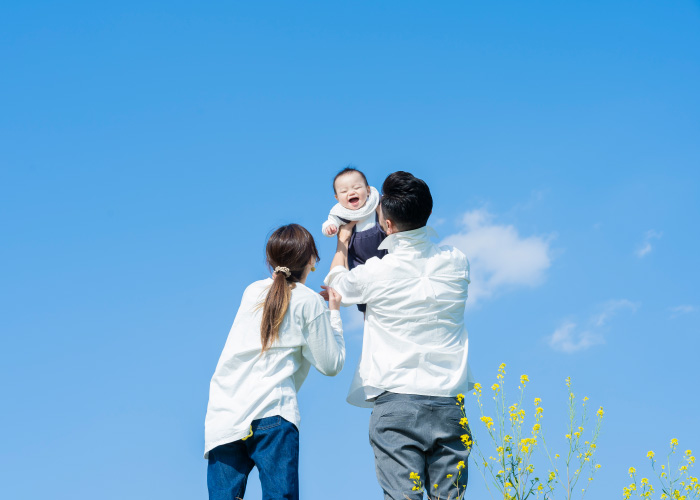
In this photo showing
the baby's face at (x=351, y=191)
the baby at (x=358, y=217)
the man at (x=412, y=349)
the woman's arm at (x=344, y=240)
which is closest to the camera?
the man at (x=412, y=349)

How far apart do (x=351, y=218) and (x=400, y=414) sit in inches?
74.8

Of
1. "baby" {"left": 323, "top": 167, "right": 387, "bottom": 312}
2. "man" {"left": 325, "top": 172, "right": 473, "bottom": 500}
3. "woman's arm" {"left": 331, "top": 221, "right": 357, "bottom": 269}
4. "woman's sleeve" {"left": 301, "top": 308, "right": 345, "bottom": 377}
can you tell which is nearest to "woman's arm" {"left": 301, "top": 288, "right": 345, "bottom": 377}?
"woman's sleeve" {"left": 301, "top": 308, "right": 345, "bottom": 377}

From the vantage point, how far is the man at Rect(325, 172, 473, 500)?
4.02 m

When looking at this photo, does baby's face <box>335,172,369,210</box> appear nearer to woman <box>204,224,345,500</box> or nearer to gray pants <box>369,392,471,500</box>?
woman <box>204,224,345,500</box>

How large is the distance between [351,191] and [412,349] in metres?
1.79

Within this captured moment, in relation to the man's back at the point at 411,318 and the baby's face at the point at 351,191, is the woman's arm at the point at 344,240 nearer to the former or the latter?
the baby's face at the point at 351,191

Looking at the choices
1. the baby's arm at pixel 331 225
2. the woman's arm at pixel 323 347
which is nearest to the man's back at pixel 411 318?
the woman's arm at pixel 323 347

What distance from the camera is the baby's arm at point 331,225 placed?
216 inches

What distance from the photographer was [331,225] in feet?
18.1

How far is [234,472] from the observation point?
13.2 feet

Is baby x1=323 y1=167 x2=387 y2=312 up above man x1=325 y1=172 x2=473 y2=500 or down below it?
above

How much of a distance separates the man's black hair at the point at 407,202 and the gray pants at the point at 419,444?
108 cm

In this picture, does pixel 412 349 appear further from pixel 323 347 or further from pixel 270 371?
pixel 270 371

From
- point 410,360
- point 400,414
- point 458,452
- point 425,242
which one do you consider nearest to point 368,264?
point 425,242
